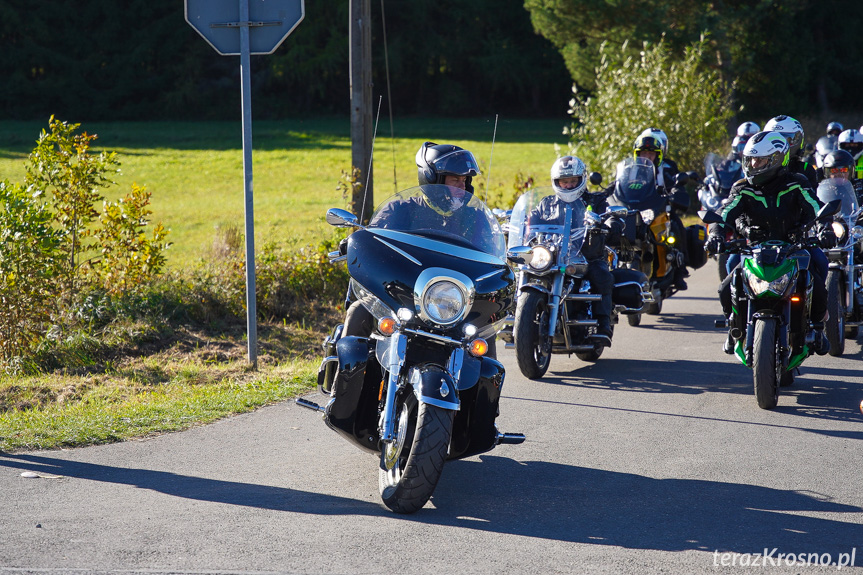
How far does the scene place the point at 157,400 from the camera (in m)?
7.14

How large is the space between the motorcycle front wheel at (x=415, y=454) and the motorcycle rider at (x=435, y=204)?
868 millimetres

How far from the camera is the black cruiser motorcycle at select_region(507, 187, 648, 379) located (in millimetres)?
7754

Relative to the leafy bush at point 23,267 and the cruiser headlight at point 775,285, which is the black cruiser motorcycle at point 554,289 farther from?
the leafy bush at point 23,267

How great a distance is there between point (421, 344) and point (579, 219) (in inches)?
147

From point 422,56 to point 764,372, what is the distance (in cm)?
5072

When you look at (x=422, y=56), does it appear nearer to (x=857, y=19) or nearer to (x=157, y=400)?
(x=857, y=19)

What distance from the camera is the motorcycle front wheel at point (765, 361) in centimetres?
684

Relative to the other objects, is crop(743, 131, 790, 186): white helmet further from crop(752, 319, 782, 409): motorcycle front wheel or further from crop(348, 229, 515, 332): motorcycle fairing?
crop(348, 229, 515, 332): motorcycle fairing

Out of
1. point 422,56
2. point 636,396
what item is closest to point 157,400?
point 636,396

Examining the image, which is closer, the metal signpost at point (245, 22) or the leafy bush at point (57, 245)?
the metal signpost at point (245, 22)

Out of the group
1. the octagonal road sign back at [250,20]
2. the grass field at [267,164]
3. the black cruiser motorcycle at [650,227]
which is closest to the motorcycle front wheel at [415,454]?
the octagonal road sign back at [250,20]

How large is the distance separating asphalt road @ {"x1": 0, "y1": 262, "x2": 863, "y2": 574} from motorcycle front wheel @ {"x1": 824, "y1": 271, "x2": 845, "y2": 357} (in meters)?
1.39

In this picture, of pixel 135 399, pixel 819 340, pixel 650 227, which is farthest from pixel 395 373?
pixel 650 227

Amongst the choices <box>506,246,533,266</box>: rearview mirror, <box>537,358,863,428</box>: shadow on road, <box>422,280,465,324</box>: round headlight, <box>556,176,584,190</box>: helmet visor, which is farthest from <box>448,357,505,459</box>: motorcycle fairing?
<box>556,176,584,190</box>: helmet visor
